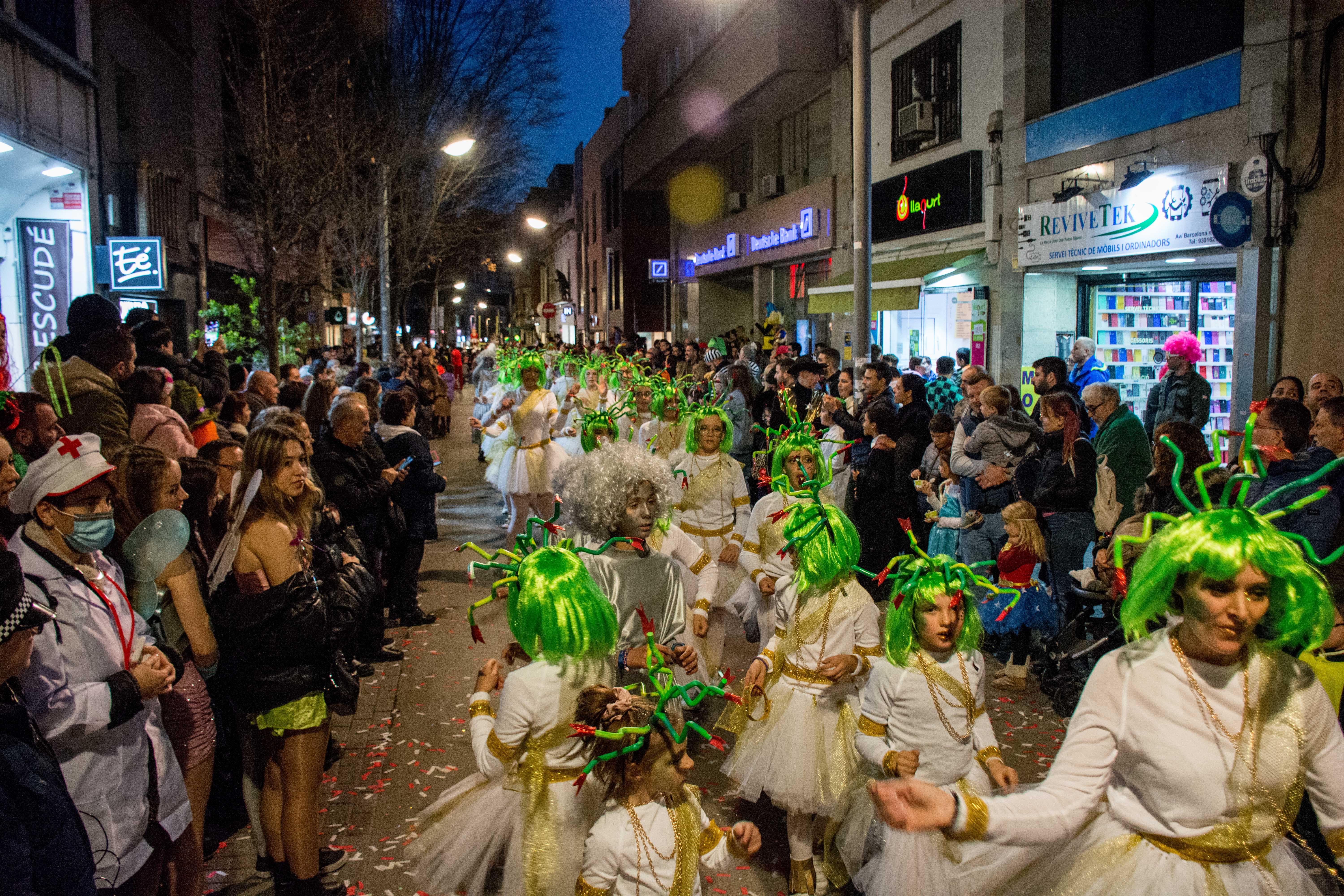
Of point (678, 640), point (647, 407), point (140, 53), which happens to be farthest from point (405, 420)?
point (140, 53)

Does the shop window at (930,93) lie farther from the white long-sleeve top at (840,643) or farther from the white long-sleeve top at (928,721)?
the white long-sleeve top at (928,721)

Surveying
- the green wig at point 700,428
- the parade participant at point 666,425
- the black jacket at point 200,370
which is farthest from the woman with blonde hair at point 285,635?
the black jacket at point 200,370

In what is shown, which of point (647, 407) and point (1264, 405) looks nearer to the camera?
point (1264, 405)

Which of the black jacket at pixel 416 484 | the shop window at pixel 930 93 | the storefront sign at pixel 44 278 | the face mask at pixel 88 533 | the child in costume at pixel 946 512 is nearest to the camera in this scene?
the face mask at pixel 88 533

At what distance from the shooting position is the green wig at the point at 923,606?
11.9 ft

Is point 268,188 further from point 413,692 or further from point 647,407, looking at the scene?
point 413,692

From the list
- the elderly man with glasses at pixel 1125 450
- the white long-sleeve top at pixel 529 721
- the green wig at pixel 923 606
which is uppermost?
the elderly man with glasses at pixel 1125 450

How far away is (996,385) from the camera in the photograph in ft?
25.0

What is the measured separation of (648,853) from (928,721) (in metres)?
1.23

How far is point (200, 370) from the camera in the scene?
31.3 feet

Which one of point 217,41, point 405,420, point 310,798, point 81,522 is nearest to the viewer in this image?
point 81,522

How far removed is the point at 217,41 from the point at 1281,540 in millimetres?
18285

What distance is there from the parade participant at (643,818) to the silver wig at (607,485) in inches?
56.6

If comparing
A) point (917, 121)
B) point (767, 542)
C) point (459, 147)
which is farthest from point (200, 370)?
point (917, 121)
